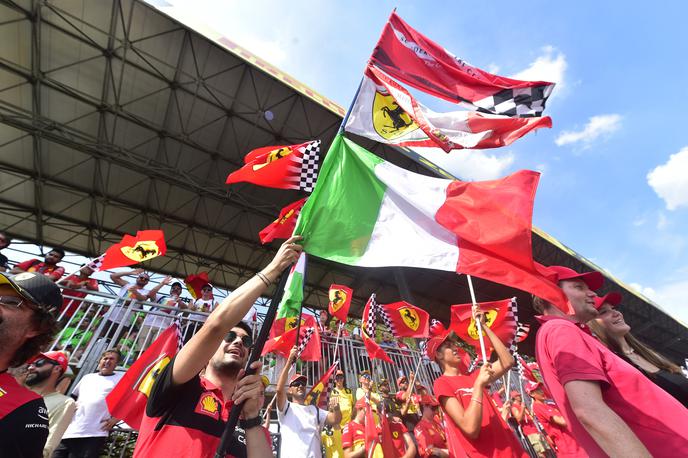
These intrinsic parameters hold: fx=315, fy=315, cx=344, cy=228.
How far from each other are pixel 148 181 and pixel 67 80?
140 inches

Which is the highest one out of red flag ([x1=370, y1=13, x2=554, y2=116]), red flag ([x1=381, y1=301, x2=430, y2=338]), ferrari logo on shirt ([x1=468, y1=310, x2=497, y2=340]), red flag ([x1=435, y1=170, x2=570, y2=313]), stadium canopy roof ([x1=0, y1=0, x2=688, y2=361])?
stadium canopy roof ([x1=0, y1=0, x2=688, y2=361])

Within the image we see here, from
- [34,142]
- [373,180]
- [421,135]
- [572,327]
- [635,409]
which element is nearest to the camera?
[635,409]

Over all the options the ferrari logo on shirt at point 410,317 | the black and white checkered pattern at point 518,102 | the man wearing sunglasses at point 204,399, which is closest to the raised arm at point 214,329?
the man wearing sunglasses at point 204,399

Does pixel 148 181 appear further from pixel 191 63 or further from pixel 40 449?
pixel 40 449

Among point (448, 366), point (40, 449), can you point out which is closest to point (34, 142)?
point (40, 449)

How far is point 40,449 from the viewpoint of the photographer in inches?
52.6

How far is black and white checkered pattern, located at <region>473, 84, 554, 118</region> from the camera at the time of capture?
2.79 m

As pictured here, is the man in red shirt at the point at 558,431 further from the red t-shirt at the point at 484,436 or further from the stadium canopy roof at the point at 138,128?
the stadium canopy roof at the point at 138,128

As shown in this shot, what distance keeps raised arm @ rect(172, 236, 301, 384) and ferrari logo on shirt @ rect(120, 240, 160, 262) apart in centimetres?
450

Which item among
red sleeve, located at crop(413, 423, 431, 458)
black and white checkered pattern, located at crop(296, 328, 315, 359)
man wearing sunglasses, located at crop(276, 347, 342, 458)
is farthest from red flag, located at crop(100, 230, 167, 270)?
red sleeve, located at crop(413, 423, 431, 458)

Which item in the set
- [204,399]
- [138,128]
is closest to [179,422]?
[204,399]

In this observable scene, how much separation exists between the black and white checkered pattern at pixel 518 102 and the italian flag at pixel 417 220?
2.24 ft

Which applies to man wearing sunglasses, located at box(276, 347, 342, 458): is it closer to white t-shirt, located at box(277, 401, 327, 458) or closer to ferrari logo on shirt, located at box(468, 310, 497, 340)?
white t-shirt, located at box(277, 401, 327, 458)

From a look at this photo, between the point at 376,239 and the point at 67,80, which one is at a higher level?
the point at 67,80
